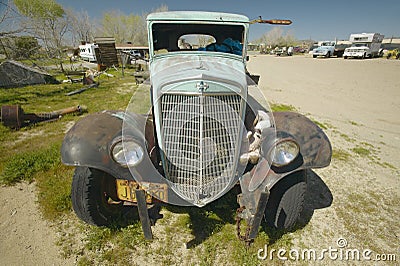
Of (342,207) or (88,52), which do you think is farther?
(88,52)

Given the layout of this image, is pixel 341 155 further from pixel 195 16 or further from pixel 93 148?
pixel 93 148

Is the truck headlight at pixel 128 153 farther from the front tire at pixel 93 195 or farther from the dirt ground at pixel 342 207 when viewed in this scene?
the dirt ground at pixel 342 207

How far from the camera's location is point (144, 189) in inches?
77.5

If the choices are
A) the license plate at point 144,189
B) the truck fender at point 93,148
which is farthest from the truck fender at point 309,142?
the truck fender at point 93,148

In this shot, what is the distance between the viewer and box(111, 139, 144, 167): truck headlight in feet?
6.24

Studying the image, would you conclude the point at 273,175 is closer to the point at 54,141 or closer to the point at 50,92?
the point at 54,141

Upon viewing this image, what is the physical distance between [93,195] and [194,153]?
1307 millimetres

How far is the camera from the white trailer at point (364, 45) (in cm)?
2899

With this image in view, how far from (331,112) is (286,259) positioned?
6.61 metres

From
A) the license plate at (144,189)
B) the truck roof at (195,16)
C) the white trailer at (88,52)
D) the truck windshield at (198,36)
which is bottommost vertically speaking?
the white trailer at (88,52)

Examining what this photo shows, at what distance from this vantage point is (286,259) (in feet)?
7.46

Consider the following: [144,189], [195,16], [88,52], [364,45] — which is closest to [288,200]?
[144,189]

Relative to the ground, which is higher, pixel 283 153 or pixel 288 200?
pixel 283 153

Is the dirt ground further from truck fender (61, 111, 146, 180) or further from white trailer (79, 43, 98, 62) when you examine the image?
white trailer (79, 43, 98, 62)
